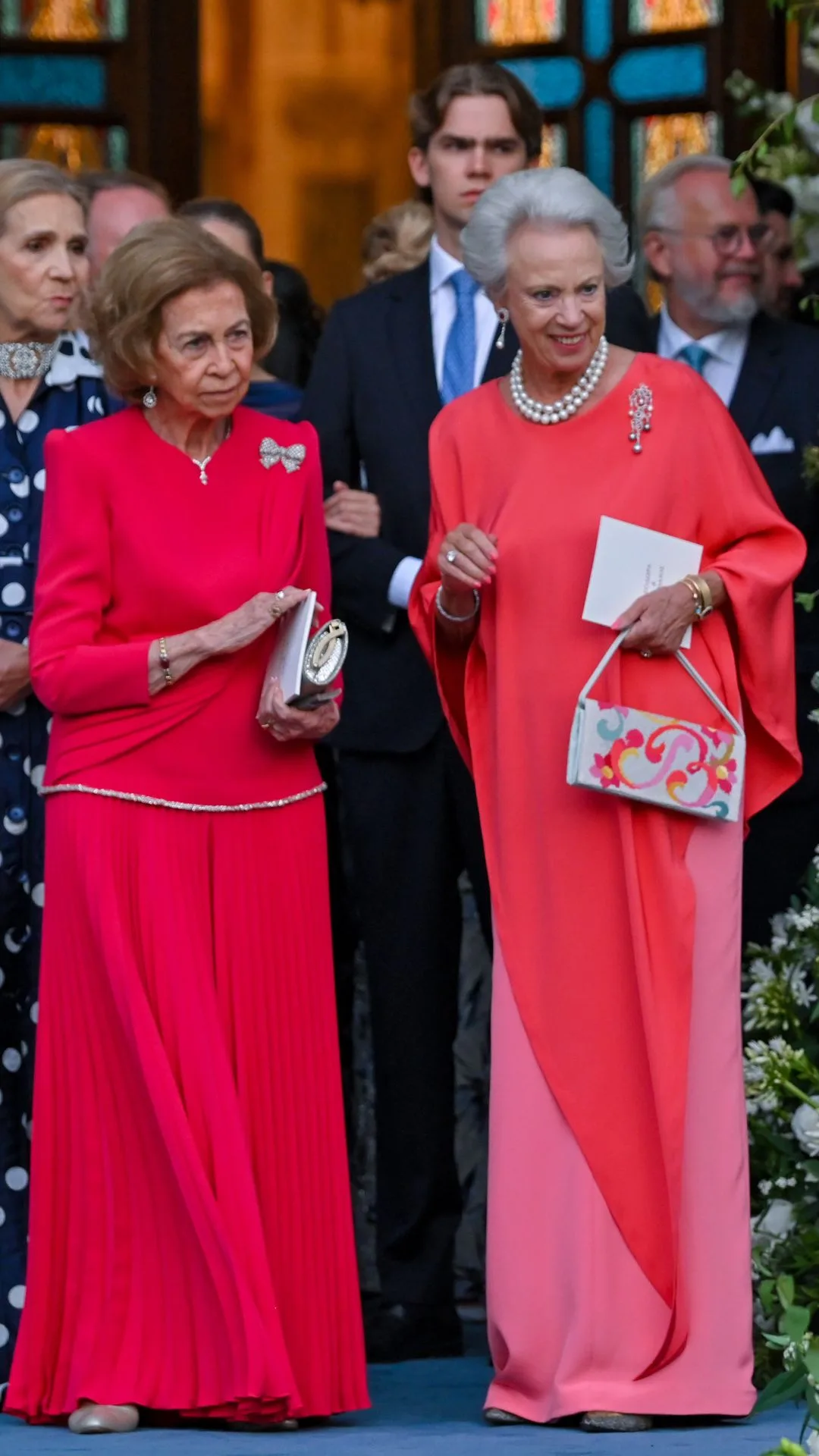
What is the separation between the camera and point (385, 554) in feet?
20.1

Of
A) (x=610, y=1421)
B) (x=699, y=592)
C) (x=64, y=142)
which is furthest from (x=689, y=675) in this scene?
(x=64, y=142)

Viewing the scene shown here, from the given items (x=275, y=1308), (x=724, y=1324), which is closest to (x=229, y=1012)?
(x=275, y=1308)

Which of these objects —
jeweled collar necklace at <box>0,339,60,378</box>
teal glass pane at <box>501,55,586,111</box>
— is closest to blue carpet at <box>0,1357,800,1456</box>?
jeweled collar necklace at <box>0,339,60,378</box>

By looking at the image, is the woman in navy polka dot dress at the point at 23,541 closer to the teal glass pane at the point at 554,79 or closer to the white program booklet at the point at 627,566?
the white program booklet at the point at 627,566

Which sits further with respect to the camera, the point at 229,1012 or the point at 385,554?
the point at 385,554

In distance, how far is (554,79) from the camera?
8.90m

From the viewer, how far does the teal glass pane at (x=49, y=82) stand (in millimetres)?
9039

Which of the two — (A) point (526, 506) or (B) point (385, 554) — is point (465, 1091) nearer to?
(B) point (385, 554)

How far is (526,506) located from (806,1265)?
1.53m

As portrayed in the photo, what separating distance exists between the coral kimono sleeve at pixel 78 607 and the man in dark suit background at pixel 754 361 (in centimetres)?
154

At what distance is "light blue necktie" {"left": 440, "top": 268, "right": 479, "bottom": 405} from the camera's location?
631 cm

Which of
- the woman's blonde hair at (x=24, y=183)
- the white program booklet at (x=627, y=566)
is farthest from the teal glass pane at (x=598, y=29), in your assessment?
the white program booklet at (x=627, y=566)

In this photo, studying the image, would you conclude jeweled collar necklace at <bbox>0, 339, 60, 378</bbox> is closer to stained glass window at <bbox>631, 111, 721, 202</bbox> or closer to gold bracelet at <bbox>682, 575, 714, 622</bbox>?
gold bracelet at <bbox>682, 575, 714, 622</bbox>

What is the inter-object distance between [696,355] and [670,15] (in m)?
2.60
